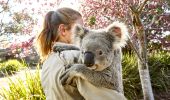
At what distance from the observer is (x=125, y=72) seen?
8281 mm

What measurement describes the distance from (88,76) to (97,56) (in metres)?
0.11

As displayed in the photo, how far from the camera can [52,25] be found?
6.88ft

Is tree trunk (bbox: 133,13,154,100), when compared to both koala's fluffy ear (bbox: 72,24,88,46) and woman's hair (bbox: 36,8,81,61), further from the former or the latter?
koala's fluffy ear (bbox: 72,24,88,46)

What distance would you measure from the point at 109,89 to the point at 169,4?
793 centimetres

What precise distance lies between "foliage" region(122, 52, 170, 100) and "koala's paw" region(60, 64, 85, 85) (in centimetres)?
602

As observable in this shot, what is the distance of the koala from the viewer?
5.48 ft

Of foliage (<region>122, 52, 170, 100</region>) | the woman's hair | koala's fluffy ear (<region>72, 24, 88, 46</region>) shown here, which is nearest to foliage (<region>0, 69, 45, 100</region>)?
foliage (<region>122, 52, 170, 100</region>)

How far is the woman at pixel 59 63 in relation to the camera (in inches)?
67.2

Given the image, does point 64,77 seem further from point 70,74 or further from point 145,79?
point 145,79

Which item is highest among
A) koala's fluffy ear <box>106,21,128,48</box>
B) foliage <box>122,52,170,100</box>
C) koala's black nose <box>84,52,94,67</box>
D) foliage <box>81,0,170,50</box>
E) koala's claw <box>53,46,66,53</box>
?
foliage <box>81,0,170,50</box>

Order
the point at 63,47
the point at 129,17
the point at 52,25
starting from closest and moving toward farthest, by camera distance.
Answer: the point at 63,47, the point at 52,25, the point at 129,17

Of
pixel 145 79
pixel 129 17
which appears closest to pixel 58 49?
pixel 145 79

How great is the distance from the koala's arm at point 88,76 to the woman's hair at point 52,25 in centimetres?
36

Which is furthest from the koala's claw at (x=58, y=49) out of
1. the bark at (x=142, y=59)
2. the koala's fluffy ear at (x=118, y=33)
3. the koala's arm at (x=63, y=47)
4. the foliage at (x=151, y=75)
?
the foliage at (x=151, y=75)
